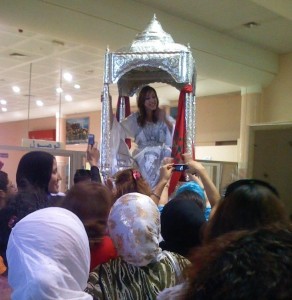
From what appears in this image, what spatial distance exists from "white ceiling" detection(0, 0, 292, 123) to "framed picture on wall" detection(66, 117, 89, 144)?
2484mm

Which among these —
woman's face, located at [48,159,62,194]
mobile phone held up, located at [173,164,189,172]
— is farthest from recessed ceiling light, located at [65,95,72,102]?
woman's face, located at [48,159,62,194]

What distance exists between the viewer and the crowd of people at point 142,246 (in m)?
0.54

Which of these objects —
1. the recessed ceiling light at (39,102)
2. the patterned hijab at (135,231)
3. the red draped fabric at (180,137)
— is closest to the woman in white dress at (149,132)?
the red draped fabric at (180,137)

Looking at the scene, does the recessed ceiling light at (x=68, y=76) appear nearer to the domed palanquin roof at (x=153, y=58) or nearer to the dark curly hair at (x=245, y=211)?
the domed palanquin roof at (x=153, y=58)

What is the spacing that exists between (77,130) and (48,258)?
10.6 meters

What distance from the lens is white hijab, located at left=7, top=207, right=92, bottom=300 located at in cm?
91

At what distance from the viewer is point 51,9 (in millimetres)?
3990

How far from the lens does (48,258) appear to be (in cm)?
92

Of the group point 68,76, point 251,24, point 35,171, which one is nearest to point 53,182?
point 35,171

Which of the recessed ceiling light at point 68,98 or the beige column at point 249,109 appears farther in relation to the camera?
the recessed ceiling light at point 68,98

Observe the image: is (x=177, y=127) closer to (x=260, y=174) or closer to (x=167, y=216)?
(x=260, y=174)

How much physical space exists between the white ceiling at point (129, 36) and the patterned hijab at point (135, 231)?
312 cm

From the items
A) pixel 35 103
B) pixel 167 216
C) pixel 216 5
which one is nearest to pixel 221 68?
pixel 216 5

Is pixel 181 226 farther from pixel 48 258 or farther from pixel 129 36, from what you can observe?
pixel 129 36
